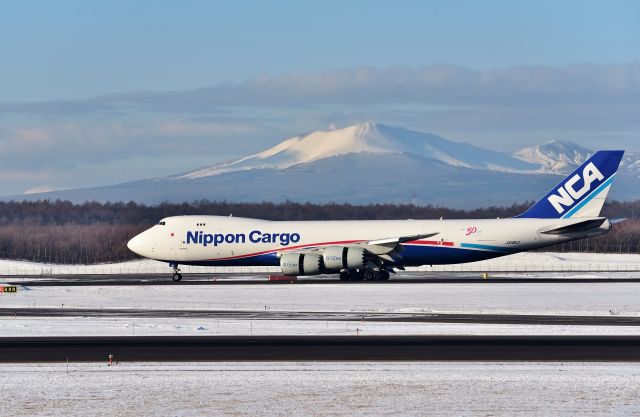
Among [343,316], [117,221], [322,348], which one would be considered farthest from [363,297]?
[117,221]

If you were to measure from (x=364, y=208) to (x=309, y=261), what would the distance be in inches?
3449

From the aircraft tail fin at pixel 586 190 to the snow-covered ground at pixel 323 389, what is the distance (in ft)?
136

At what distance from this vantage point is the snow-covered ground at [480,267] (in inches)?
3420

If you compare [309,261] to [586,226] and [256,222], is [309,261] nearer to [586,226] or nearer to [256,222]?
[256,222]

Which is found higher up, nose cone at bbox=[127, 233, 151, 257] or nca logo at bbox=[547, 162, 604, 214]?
nca logo at bbox=[547, 162, 604, 214]

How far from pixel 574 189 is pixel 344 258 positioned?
15.3 meters

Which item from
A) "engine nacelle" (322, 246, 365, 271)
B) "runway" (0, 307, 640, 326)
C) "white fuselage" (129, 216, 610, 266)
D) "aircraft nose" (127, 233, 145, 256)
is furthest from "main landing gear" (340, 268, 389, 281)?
"runway" (0, 307, 640, 326)

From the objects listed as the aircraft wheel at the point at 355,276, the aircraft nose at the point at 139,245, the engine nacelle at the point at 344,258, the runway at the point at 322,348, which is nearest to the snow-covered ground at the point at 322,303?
the runway at the point at 322,348

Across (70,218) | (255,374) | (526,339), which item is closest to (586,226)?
(526,339)

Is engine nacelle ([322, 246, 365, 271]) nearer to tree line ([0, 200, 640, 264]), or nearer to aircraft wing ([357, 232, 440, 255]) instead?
aircraft wing ([357, 232, 440, 255])

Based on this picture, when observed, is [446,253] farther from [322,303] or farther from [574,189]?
[322,303]

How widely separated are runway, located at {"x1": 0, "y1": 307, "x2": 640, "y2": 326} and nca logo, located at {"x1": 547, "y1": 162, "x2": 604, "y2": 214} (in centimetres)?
2602

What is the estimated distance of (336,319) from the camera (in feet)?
134

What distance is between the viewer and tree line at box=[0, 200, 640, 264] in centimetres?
11544
